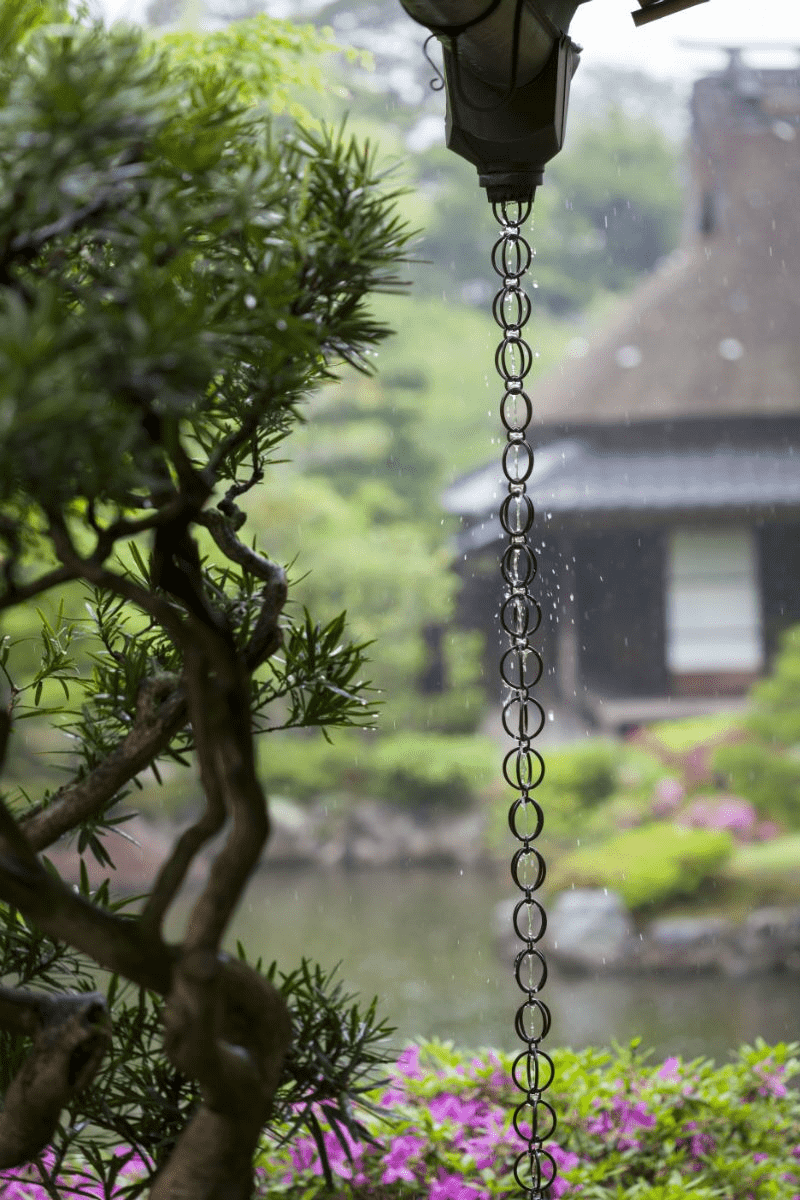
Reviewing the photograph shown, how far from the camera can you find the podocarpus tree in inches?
34.9

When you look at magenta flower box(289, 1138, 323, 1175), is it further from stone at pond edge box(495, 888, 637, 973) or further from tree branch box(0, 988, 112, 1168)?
stone at pond edge box(495, 888, 637, 973)

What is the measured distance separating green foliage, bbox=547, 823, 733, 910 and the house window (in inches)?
69.0

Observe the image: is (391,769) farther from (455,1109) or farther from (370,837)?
(455,1109)

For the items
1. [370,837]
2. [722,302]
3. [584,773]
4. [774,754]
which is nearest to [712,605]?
[774,754]

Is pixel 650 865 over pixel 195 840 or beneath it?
over

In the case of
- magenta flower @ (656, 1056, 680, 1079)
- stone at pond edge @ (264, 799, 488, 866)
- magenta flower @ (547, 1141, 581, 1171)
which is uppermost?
stone at pond edge @ (264, 799, 488, 866)

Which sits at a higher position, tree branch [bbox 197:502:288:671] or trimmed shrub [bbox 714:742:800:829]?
trimmed shrub [bbox 714:742:800:829]

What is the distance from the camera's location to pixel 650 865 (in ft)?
25.0

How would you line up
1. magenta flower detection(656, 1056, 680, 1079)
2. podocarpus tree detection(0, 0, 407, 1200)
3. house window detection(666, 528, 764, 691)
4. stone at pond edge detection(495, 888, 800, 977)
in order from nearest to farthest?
podocarpus tree detection(0, 0, 407, 1200) < magenta flower detection(656, 1056, 680, 1079) < stone at pond edge detection(495, 888, 800, 977) < house window detection(666, 528, 764, 691)

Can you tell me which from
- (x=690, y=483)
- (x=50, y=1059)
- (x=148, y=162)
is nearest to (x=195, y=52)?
(x=148, y=162)

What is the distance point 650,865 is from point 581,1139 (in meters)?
5.47

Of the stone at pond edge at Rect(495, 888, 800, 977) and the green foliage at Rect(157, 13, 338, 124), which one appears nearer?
the green foliage at Rect(157, 13, 338, 124)

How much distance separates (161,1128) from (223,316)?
2.93 feet

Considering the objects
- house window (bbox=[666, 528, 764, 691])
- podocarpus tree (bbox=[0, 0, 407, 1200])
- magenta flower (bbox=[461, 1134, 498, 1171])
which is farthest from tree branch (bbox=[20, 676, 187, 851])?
house window (bbox=[666, 528, 764, 691])
